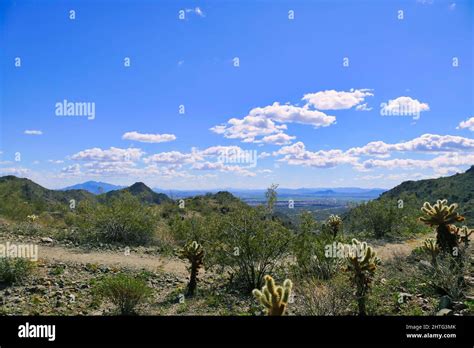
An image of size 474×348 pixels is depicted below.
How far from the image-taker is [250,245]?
880 cm

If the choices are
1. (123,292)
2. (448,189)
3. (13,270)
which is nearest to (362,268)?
(123,292)

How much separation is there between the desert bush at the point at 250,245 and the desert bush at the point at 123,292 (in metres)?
2.46

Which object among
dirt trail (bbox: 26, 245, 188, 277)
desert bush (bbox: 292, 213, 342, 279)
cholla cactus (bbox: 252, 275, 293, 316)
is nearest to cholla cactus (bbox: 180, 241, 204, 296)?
dirt trail (bbox: 26, 245, 188, 277)

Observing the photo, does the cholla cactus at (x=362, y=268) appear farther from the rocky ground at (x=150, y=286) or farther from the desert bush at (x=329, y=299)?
the rocky ground at (x=150, y=286)

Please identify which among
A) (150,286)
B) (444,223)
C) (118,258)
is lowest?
(150,286)

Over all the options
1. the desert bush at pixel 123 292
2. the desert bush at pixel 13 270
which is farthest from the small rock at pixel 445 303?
the desert bush at pixel 13 270

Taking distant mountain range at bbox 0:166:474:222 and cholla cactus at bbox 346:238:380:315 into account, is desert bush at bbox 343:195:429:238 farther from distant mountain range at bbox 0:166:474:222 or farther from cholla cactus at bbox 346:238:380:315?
cholla cactus at bbox 346:238:380:315

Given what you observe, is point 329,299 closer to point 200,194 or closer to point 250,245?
point 250,245

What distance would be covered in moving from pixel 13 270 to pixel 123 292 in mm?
2782

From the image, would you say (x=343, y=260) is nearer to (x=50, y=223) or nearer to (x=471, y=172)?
(x=50, y=223)

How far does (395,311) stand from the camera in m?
6.80

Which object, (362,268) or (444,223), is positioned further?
(444,223)
